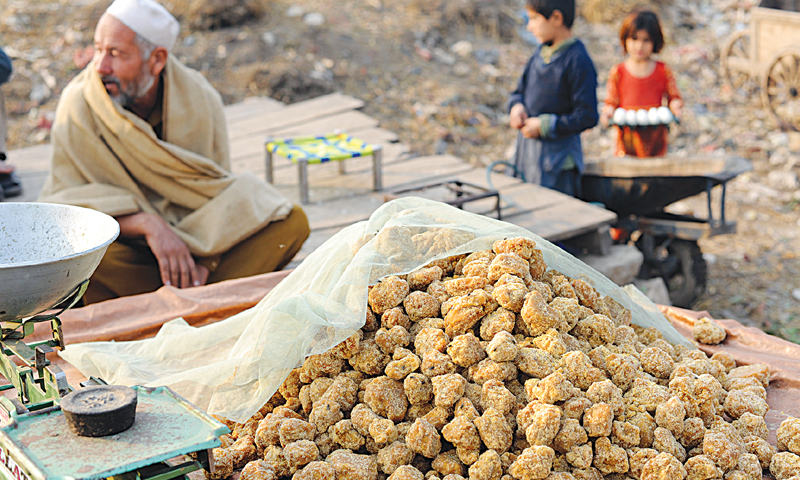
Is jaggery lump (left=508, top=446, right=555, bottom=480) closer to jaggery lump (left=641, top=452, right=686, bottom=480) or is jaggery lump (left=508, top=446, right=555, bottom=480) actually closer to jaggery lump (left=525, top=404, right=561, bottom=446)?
jaggery lump (left=525, top=404, right=561, bottom=446)

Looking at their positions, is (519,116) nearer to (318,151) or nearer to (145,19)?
(318,151)

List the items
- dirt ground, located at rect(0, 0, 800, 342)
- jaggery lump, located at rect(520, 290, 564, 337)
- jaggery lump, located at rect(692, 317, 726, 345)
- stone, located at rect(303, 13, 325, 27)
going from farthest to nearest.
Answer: stone, located at rect(303, 13, 325, 27), dirt ground, located at rect(0, 0, 800, 342), jaggery lump, located at rect(692, 317, 726, 345), jaggery lump, located at rect(520, 290, 564, 337)

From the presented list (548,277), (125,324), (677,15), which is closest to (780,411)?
(548,277)

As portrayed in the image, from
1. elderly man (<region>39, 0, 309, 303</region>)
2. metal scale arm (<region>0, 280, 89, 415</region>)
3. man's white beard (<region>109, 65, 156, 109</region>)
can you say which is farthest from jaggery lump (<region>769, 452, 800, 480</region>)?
man's white beard (<region>109, 65, 156, 109</region>)

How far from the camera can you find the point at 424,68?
722cm

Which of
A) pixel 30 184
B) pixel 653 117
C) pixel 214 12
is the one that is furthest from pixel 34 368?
pixel 214 12

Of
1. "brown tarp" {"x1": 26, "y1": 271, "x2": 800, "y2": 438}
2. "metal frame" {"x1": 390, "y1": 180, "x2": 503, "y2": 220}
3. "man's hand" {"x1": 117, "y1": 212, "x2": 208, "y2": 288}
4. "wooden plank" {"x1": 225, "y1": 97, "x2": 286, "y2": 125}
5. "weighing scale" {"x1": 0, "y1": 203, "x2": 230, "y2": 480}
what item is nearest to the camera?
"weighing scale" {"x1": 0, "y1": 203, "x2": 230, "y2": 480}

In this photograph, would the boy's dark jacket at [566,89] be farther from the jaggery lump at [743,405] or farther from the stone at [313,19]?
the stone at [313,19]

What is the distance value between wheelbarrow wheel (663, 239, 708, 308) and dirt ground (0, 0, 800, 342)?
0.84 meters

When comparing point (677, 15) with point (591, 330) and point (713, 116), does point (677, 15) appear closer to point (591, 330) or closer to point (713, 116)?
point (713, 116)

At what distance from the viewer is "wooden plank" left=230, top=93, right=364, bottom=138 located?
4.84m

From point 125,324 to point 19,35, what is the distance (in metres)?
5.81

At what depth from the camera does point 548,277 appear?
1832 millimetres

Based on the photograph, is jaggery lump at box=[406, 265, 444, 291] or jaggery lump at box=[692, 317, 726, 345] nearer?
jaggery lump at box=[406, 265, 444, 291]
